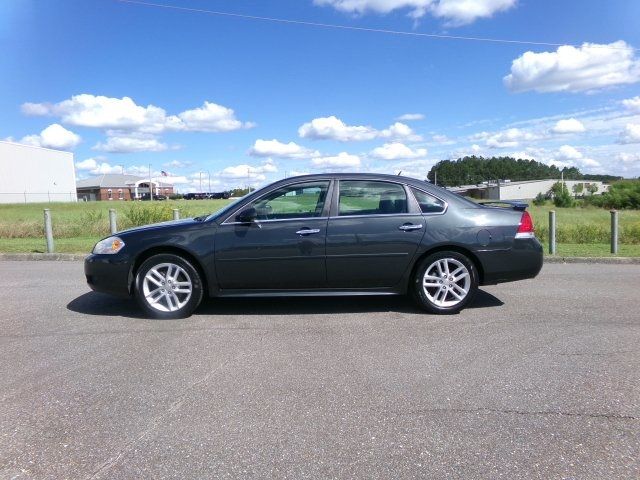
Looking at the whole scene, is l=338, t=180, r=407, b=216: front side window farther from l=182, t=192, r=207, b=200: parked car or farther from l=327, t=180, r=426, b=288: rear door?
l=182, t=192, r=207, b=200: parked car

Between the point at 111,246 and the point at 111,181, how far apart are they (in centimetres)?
12890

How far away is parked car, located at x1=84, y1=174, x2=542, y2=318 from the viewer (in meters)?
5.64

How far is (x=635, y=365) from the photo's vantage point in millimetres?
4156

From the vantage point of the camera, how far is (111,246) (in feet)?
18.9

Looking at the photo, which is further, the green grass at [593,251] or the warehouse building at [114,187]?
the warehouse building at [114,187]

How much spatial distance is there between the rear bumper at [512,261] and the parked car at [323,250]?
1cm

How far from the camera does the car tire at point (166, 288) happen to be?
569cm

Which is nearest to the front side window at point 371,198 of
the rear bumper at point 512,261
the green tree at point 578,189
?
the rear bumper at point 512,261

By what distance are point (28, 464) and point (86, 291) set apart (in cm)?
494

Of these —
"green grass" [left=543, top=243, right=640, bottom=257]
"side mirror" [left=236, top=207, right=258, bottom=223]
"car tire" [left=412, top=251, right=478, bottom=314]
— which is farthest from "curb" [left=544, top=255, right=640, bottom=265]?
"side mirror" [left=236, top=207, right=258, bottom=223]

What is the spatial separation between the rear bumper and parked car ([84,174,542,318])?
0.01 m

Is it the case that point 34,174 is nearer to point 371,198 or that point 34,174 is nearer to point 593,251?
point 593,251

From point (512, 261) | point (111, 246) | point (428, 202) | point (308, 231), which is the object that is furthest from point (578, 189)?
point (111, 246)

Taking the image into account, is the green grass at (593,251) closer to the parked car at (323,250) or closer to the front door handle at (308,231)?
the parked car at (323,250)
